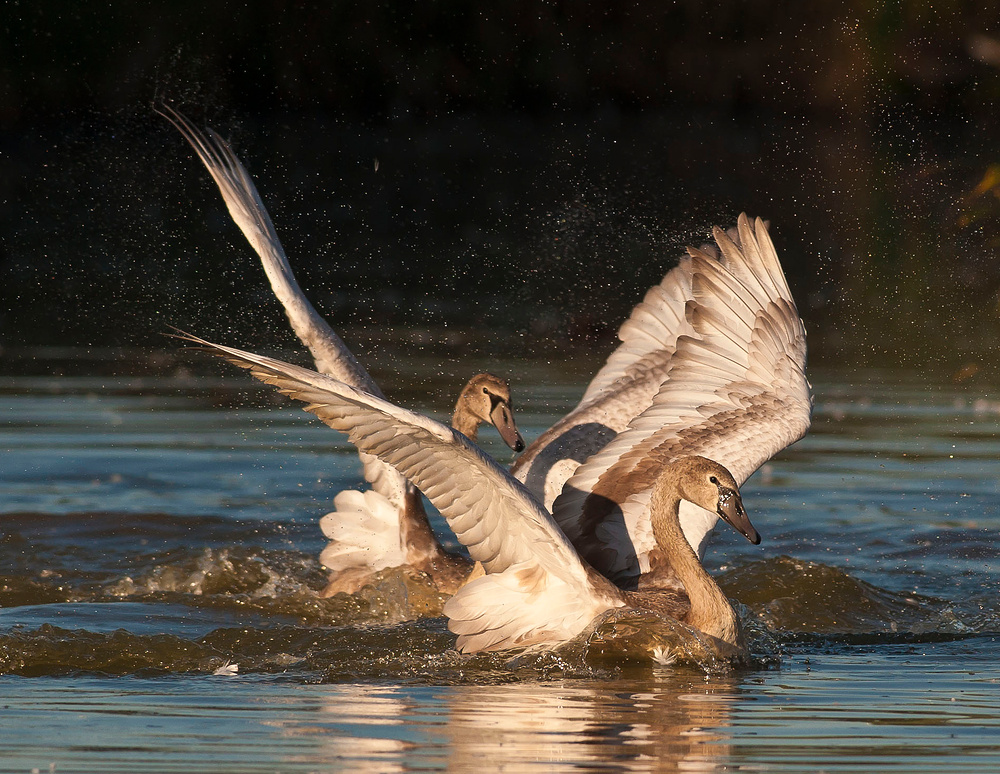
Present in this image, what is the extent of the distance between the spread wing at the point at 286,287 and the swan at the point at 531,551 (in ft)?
4.78

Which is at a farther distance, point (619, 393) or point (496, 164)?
point (496, 164)

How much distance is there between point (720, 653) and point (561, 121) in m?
29.7

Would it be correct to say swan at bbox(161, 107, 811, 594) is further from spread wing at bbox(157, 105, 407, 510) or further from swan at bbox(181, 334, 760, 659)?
swan at bbox(181, 334, 760, 659)

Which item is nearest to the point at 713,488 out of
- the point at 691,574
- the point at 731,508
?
the point at 731,508

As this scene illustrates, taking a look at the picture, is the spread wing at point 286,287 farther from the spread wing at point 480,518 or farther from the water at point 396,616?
the spread wing at point 480,518

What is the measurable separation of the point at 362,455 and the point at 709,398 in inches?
82.1

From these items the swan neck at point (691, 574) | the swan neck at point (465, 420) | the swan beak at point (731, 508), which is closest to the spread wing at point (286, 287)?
the swan neck at point (465, 420)

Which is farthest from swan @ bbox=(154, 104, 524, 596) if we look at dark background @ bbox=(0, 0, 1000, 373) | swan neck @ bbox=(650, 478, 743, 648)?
dark background @ bbox=(0, 0, 1000, 373)

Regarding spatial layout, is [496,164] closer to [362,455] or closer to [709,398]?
[362,455]

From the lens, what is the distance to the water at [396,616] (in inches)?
241

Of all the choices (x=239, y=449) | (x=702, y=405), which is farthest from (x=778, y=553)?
(x=239, y=449)

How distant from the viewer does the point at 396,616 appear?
29.9ft

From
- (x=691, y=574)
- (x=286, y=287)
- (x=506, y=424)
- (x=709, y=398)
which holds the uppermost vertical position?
(x=286, y=287)

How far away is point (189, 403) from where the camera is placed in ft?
47.5
